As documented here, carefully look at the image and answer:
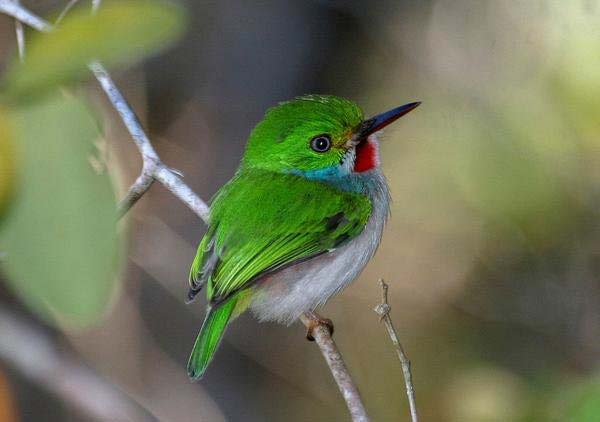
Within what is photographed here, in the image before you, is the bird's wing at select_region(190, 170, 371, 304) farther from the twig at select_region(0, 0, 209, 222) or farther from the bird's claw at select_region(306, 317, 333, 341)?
the bird's claw at select_region(306, 317, 333, 341)

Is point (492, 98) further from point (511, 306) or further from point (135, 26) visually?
point (135, 26)

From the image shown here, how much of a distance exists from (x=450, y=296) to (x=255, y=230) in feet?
7.55

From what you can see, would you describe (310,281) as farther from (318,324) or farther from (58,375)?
(58,375)

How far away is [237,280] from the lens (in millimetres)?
3002

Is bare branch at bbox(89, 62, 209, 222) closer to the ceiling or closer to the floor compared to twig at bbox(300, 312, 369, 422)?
closer to the ceiling

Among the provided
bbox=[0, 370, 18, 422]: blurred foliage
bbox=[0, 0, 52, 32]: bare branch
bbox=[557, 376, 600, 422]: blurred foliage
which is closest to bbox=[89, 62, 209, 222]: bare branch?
bbox=[0, 0, 52, 32]: bare branch

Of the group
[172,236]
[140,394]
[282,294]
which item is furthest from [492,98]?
[140,394]

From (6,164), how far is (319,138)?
204 centimetres

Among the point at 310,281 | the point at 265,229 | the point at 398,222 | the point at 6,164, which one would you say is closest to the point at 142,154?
the point at 265,229

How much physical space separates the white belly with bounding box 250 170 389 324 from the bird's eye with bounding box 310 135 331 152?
0.34 meters

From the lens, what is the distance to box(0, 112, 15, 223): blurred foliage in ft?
4.77

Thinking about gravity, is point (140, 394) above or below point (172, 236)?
below

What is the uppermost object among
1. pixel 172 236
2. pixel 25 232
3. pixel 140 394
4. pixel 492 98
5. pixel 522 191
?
pixel 492 98

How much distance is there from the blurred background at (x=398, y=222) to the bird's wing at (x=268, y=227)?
78 centimetres
